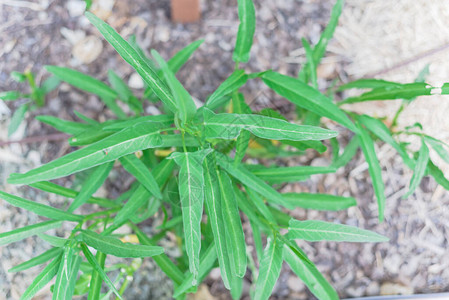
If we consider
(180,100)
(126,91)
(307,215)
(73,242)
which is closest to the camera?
(180,100)

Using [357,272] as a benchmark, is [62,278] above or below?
above

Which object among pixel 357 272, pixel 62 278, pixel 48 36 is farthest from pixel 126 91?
pixel 357 272

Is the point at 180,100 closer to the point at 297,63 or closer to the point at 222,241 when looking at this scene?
the point at 222,241

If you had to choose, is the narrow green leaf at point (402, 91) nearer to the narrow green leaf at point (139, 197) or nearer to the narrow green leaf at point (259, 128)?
the narrow green leaf at point (259, 128)

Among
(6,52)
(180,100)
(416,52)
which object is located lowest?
(180,100)

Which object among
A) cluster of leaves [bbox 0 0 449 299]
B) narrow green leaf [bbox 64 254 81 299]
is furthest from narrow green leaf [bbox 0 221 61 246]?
narrow green leaf [bbox 64 254 81 299]

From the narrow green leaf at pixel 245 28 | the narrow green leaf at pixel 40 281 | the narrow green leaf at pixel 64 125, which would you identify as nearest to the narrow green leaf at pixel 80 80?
the narrow green leaf at pixel 64 125
